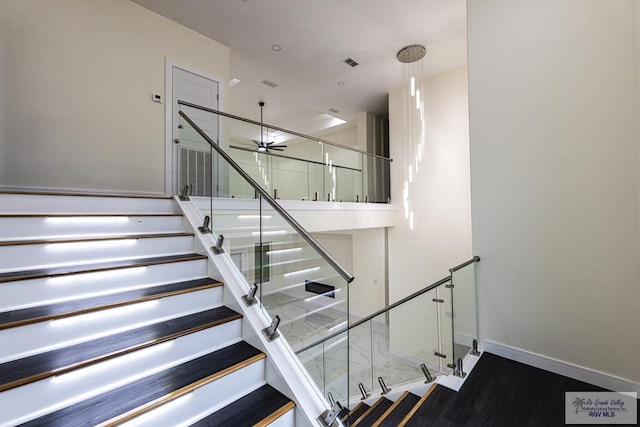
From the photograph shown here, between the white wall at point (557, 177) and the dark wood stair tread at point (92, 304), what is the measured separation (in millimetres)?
3037

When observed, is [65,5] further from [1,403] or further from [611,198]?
[611,198]

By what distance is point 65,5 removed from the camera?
143 inches

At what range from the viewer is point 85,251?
2281 millimetres

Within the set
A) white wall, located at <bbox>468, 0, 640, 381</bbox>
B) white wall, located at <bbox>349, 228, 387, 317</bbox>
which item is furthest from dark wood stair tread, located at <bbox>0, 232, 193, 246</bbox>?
white wall, located at <bbox>349, 228, 387, 317</bbox>

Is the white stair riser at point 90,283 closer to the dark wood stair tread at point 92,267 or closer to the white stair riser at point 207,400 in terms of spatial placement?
the dark wood stair tread at point 92,267

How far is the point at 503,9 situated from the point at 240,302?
13.4 ft

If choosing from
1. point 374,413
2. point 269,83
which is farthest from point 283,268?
point 269,83

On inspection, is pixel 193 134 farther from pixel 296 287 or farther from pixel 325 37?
pixel 325 37

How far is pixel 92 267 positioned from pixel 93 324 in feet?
1.71

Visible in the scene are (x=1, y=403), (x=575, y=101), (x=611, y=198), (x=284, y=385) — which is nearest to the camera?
(x=1, y=403)

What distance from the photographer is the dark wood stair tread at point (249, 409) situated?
62.8 inches

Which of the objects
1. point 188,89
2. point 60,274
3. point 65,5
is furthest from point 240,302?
point 65,5

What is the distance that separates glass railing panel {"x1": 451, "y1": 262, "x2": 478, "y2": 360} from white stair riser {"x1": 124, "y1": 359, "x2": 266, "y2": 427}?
7.39ft

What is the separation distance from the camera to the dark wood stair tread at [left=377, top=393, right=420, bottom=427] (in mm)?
2424
